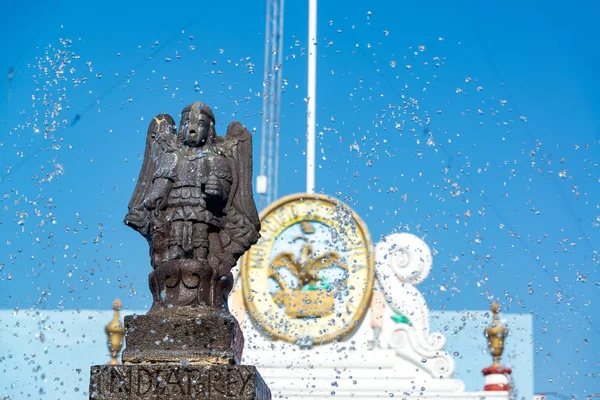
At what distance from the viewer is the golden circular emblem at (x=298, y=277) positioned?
640 inches

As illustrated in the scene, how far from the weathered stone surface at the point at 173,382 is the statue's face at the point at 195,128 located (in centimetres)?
178

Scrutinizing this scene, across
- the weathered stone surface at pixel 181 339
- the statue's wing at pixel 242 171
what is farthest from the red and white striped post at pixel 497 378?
the weathered stone surface at pixel 181 339

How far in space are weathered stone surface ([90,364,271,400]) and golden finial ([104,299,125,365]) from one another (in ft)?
28.9

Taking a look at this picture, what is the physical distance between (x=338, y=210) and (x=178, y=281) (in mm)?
8954

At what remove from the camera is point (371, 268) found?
54.0 ft

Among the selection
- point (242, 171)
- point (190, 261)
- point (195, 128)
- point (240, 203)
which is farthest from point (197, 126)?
point (190, 261)

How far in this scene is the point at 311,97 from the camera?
18.0 meters

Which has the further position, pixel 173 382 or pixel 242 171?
pixel 242 171

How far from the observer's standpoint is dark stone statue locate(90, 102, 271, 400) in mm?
7344

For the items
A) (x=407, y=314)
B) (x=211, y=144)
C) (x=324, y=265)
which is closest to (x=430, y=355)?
(x=407, y=314)

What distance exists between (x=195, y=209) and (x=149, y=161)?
72 cm

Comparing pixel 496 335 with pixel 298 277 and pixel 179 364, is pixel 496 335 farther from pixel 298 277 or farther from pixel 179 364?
pixel 179 364

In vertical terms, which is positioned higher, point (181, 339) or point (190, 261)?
point (190, 261)

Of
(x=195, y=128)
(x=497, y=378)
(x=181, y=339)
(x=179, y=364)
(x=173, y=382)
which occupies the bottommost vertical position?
(x=173, y=382)
